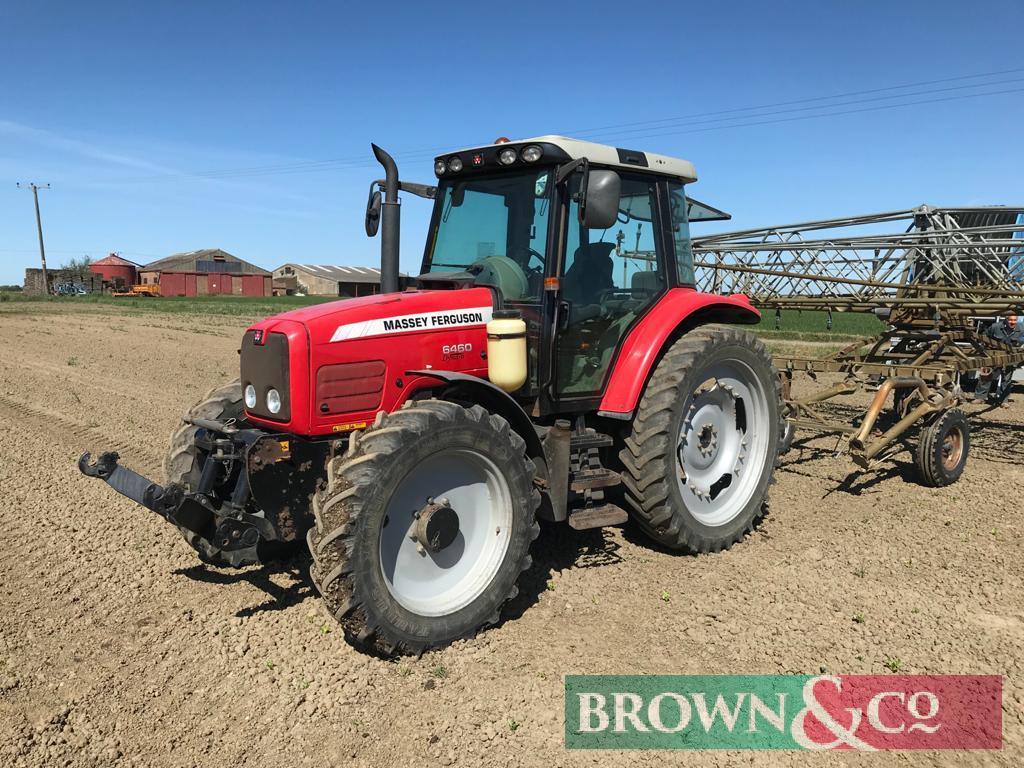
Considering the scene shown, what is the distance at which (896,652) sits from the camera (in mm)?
3789

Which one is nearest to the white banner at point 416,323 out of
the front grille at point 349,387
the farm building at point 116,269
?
the front grille at point 349,387

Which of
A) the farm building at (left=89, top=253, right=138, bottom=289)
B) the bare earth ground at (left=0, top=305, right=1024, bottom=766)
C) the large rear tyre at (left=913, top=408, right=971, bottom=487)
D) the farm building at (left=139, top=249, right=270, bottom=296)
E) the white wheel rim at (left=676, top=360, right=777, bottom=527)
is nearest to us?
the bare earth ground at (left=0, top=305, right=1024, bottom=766)

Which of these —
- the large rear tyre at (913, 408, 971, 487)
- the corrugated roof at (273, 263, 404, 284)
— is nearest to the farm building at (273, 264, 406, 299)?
the corrugated roof at (273, 263, 404, 284)

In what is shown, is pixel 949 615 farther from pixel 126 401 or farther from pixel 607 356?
pixel 126 401

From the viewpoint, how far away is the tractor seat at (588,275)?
14.6 ft

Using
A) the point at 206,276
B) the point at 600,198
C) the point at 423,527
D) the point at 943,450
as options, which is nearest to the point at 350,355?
the point at 423,527

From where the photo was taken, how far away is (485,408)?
4156mm

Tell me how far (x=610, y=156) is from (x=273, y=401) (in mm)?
2462

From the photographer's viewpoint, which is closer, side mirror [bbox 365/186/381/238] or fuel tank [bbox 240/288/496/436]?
fuel tank [bbox 240/288/496/436]

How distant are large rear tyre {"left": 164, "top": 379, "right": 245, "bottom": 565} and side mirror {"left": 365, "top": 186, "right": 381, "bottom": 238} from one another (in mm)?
1268

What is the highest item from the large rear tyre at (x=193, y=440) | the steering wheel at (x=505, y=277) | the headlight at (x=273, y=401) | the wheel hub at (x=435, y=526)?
the steering wheel at (x=505, y=277)

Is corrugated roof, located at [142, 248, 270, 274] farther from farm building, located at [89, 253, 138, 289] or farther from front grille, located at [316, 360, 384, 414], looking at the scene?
front grille, located at [316, 360, 384, 414]

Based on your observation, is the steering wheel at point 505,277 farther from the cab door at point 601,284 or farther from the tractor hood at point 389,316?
the cab door at point 601,284

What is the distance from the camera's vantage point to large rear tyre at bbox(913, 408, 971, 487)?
6594 millimetres
